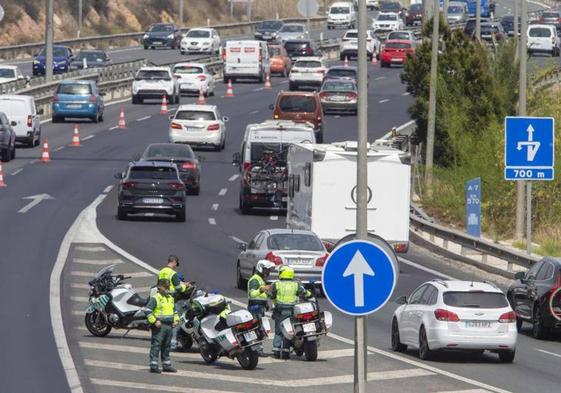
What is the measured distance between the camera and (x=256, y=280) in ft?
81.5

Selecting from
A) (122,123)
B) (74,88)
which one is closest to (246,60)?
(122,123)

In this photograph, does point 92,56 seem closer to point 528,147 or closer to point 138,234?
point 138,234

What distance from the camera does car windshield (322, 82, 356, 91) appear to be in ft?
238

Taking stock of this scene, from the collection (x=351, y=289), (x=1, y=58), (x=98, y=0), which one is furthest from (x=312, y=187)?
(x=98, y=0)

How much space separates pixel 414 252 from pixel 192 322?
682 inches

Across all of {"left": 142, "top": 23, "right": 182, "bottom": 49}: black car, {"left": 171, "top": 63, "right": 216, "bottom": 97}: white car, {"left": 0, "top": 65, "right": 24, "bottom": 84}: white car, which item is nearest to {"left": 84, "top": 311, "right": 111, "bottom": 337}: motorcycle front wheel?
{"left": 0, "top": 65, "right": 24, "bottom": 84}: white car

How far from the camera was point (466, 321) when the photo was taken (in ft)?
79.9

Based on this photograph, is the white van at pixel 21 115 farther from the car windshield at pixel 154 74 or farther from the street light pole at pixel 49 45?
the car windshield at pixel 154 74

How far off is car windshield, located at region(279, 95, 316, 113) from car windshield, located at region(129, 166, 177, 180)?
1779 cm

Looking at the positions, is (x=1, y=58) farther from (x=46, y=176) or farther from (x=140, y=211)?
(x=140, y=211)

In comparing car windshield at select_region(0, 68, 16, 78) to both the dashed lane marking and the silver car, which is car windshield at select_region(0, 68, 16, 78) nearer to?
the silver car

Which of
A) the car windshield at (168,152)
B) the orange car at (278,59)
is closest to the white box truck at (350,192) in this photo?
the car windshield at (168,152)

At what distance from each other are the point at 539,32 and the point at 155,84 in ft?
98.1

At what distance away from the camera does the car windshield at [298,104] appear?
62.2 meters
